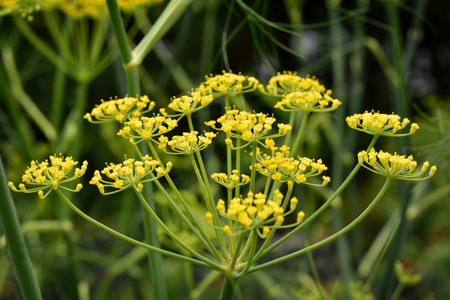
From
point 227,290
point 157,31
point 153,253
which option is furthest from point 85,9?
point 227,290

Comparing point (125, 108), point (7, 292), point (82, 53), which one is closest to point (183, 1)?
point (125, 108)

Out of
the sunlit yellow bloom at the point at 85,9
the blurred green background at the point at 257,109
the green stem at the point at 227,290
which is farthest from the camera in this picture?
the sunlit yellow bloom at the point at 85,9

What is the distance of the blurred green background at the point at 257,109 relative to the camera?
926 millimetres

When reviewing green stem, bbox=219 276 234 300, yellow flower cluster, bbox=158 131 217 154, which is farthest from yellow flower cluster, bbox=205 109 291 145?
green stem, bbox=219 276 234 300

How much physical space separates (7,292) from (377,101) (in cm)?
252

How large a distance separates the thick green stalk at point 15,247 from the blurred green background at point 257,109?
26 cm

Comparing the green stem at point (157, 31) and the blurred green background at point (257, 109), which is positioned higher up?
the green stem at point (157, 31)

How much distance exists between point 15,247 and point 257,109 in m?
1.24

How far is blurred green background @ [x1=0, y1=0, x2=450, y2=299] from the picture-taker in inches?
36.5

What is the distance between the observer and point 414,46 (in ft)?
3.61

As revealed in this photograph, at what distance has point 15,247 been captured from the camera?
19.8 inches

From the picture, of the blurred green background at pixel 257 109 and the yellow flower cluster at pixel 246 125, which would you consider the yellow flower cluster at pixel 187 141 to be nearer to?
the yellow flower cluster at pixel 246 125

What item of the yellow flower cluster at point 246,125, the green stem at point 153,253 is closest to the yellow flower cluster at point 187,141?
the yellow flower cluster at point 246,125

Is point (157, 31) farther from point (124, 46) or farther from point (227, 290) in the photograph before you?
point (227, 290)
